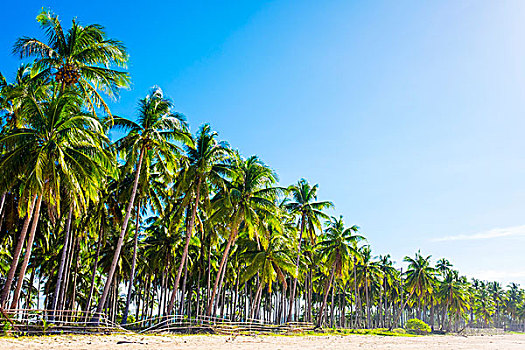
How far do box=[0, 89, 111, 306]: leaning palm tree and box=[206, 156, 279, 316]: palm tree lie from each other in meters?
11.1

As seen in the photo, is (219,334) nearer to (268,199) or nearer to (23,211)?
(268,199)

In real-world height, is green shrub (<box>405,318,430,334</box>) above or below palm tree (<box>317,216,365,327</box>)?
below

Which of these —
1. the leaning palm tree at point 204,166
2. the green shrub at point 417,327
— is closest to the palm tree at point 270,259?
the leaning palm tree at point 204,166

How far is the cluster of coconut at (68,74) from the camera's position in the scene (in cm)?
1959

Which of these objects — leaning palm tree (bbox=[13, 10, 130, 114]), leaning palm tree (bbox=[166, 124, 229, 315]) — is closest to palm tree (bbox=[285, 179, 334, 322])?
leaning palm tree (bbox=[166, 124, 229, 315])

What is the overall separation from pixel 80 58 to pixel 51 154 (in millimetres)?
5630

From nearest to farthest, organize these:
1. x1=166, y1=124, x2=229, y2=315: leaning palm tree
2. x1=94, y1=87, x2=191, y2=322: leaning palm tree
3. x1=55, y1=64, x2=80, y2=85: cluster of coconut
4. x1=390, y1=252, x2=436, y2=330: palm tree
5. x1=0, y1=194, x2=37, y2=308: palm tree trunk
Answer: x1=0, y1=194, x2=37, y2=308: palm tree trunk < x1=55, y1=64, x2=80, y2=85: cluster of coconut < x1=94, y1=87, x2=191, y2=322: leaning palm tree < x1=166, y1=124, x2=229, y2=315: leaning palm tree < x1=390, y1=252, x2=436, y2=330: palm tree

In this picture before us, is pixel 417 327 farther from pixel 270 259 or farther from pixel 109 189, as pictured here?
pixel 109 189

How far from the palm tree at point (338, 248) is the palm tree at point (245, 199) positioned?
16226mm

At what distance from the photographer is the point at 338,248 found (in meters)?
44.4

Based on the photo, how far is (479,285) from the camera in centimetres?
11062

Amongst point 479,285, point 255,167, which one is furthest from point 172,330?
point 479,285

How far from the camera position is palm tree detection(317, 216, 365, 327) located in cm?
4427

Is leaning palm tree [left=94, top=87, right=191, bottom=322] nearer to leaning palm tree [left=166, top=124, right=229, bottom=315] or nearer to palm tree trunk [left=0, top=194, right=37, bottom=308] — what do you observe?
leaning palm tree [left=166, top=124, right=229, bottom=315]
